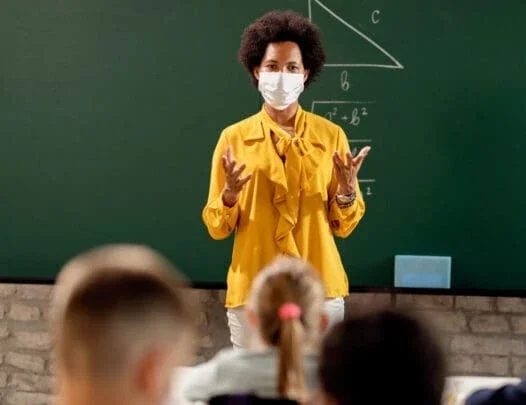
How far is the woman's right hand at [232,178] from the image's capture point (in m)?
2.81

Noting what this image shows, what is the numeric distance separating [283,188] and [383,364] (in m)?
1.63

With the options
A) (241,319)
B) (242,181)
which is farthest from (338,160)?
(241,319)

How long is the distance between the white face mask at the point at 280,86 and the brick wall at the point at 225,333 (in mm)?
949

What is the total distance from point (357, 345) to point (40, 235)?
2611mm

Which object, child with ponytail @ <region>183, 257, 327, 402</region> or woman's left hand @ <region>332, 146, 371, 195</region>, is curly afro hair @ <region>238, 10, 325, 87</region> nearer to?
woman's left hand @ <region>332, 146, 371, 195</region>

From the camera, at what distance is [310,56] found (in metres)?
3.12

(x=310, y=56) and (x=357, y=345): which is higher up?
(x=310, y=56)

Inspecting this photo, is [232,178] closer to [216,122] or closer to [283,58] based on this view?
[283,58]

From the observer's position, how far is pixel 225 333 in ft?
12.5

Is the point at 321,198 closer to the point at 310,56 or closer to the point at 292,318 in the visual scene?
the point at 310,56

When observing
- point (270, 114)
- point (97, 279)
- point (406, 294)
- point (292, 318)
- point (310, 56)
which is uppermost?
point (310, 56)

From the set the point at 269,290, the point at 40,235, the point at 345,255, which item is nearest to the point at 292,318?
the point at 269,290

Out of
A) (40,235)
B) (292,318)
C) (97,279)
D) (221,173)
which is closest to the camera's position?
(97,279)

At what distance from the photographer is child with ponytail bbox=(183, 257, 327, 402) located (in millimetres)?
1736
